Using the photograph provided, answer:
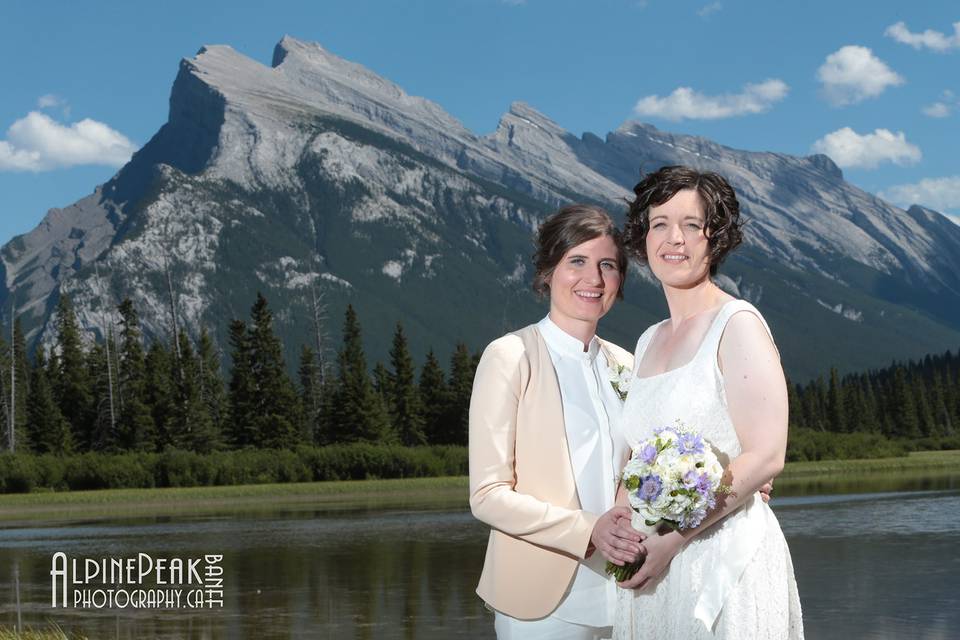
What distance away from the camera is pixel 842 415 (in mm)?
119812

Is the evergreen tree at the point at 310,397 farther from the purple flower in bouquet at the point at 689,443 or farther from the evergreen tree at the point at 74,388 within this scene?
the purple flower in bouquet at the point at 689,443

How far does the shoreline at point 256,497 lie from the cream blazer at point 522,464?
1764 inches

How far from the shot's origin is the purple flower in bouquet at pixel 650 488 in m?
3.81

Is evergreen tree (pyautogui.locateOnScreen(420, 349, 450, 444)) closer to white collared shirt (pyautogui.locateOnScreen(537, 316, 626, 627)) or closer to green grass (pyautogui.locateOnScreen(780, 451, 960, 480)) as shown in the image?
green grass (pyautogui.locateOnScreen(780, 451, 960, 480))

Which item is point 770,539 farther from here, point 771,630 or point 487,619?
point 487,619

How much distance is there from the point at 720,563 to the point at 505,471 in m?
0.87

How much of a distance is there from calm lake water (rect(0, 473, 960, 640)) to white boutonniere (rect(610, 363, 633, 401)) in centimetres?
1295

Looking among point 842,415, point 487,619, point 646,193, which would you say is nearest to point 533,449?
point 646,193

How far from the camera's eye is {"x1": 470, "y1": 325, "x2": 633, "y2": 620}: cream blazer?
4480 millimetres

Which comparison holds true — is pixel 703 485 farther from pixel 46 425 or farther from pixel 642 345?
pixel 46 425

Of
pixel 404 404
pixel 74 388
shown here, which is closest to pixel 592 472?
pixel 404 404

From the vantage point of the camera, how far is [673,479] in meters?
3.76

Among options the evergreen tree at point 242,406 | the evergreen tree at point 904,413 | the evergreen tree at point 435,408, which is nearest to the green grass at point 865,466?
the evergreen tree at point 435,408

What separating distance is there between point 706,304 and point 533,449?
2.64 ft
